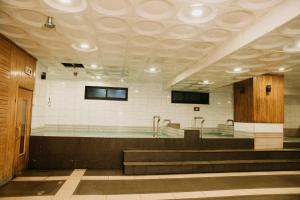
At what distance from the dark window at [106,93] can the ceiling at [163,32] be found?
2938 millimetres

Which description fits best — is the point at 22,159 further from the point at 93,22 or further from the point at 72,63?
the point at 93,22

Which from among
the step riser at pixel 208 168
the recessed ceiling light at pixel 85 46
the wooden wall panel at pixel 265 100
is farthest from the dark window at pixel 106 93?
the wooden wall panel at pixel 265 100

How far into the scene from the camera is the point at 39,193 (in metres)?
4.16

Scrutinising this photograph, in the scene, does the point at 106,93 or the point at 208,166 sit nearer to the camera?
the point at 208,166

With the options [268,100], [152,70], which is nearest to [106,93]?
[152,70]

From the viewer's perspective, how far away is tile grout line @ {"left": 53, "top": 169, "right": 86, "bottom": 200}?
4.03 meters

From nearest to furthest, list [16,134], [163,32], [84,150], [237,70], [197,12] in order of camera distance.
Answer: [197,12]
[163,32]
[16,134]
[237,70]
[84,150]

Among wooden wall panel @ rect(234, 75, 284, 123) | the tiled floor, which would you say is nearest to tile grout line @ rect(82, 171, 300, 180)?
the tiled floor

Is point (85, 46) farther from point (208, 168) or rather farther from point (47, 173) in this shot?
point (208, 168)

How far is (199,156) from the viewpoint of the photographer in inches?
246

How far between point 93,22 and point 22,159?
172 inches

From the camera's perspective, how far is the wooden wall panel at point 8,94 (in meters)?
4.32

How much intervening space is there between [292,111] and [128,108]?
28.8 ft

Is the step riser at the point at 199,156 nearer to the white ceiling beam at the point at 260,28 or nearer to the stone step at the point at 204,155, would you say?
the stone step at the point at 204,155
